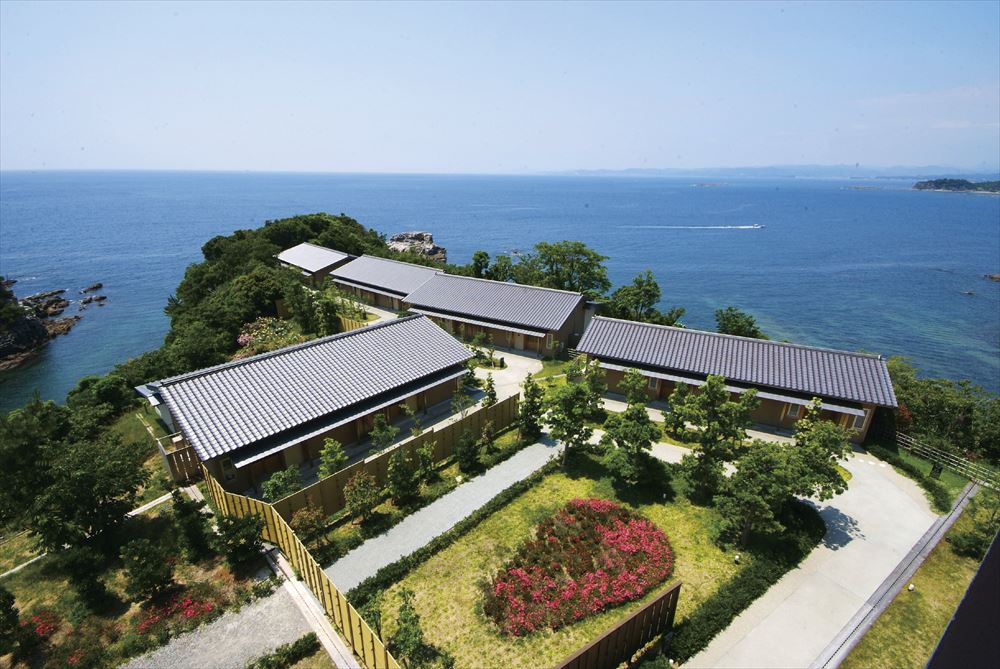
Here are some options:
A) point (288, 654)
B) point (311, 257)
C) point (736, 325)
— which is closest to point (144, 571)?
point (288, 654)

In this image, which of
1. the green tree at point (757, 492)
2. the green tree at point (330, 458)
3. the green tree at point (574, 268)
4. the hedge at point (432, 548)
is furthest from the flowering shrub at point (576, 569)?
the green tree at point (574, 268)

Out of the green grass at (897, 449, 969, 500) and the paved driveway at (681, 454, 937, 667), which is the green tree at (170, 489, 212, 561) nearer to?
the paved driveway at (681, 454, 937, 667)

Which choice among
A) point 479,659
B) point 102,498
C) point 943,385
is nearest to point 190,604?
point 102,498

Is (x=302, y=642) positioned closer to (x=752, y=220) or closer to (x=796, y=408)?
(x=796, y=408)

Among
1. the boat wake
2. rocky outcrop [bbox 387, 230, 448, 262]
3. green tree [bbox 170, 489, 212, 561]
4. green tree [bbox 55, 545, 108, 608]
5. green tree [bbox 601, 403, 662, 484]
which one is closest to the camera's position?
green tree [bbox 55, 545, 108, 608]

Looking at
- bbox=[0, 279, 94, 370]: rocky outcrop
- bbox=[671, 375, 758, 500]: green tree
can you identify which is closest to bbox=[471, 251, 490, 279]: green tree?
bbox=[671, 375, 758, 500]: green tree
